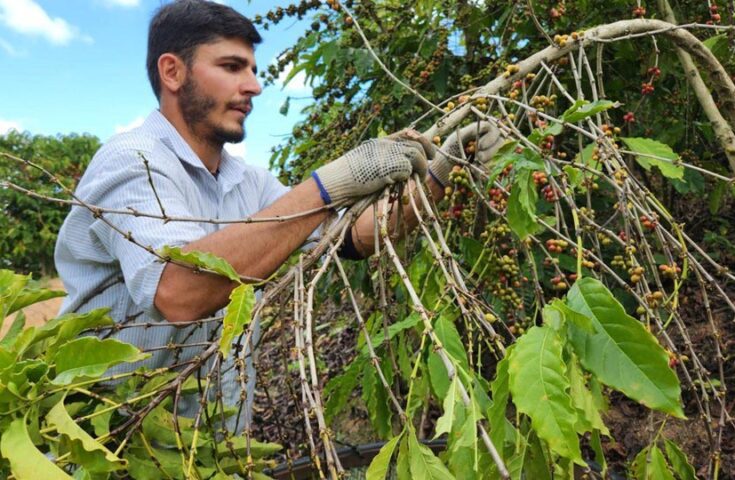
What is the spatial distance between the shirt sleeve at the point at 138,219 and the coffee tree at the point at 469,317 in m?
0.07

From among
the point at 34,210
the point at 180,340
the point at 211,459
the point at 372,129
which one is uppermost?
the point at 34,210

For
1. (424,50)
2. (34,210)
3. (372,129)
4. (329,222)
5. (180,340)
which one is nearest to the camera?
(329,222)

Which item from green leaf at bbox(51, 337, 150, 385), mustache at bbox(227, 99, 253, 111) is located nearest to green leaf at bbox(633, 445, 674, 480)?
green leaf at bbox(51, 337, 150, 385)

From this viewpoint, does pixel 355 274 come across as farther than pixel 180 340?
Yes

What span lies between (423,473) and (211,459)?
58cm

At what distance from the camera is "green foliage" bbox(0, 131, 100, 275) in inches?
444

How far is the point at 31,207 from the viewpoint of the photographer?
11.7m

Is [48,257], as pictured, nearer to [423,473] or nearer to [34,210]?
[34,210]

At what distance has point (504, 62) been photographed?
7.43 feet

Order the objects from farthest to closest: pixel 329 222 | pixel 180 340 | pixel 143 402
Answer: pixel 180 340, pixel 329 222, pixel 143 402

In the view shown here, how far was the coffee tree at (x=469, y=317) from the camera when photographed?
790 millimetres

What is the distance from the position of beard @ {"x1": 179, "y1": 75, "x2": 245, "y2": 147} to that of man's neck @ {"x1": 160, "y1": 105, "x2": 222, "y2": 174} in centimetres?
2

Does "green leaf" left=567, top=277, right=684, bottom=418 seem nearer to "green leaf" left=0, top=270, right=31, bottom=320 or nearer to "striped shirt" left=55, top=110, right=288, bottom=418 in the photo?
"green leaf" left=0, top=270, right=31, bottom=320

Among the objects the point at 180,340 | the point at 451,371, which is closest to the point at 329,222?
the point at 180,340
